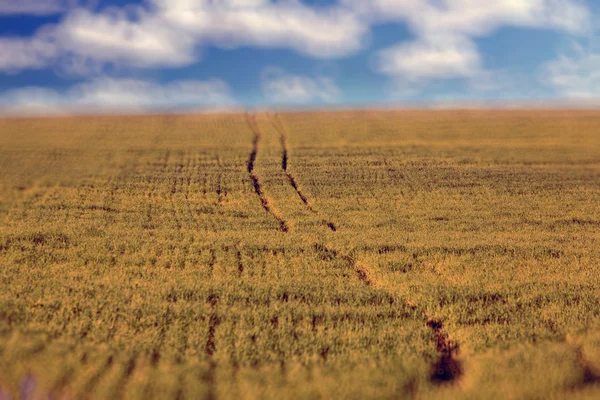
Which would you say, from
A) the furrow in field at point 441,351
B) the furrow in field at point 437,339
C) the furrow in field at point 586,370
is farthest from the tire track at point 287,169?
the furrow in field at point 586,370

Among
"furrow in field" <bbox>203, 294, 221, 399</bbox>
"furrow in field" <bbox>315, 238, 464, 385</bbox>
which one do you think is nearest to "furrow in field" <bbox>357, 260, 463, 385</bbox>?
"furrow in field" <bbox>315, 238, 464, 385</bbox>

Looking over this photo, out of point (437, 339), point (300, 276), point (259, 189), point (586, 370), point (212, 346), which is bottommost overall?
point (586, 370)

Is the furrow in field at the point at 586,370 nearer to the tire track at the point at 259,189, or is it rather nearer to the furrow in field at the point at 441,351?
the furrow in field at the point at 441,351

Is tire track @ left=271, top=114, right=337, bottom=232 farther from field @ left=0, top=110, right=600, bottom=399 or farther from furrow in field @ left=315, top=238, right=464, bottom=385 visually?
furrow in field @ left=315, top=238, right=464, bottom=385

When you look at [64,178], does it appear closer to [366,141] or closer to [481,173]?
[366,141]

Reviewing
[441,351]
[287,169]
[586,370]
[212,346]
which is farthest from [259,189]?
[586,370]

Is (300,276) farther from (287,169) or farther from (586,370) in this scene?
(287,169)
